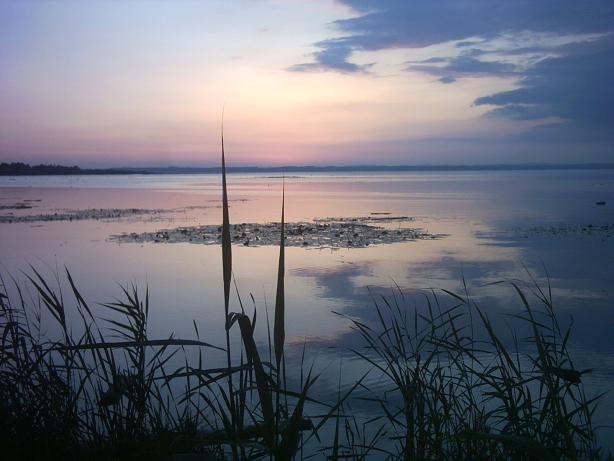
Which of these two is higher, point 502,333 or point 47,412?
point 47,412

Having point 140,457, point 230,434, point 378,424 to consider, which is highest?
point 230,434

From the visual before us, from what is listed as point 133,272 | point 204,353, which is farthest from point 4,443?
point 133,272

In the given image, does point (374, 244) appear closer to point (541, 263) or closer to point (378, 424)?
point (541, 263)

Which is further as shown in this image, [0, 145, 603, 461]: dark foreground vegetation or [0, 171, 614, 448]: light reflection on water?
[0, 171, 614, 448]: light reflection on water

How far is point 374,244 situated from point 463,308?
4865 mm

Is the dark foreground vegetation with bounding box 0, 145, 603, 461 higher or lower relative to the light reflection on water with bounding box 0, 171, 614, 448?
higher

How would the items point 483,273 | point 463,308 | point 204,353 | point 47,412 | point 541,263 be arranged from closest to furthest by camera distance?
point 47,412 < point 204,353 < point 463,308 < point 483,273 < point 541,263

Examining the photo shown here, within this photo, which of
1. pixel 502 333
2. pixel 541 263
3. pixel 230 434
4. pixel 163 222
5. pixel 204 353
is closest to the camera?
pixel 230 434

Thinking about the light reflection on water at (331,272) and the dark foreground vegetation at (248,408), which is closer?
the dark foreground vegetation at (248,408)

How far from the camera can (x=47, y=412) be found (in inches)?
104

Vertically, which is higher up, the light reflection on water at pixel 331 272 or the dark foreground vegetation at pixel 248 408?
the dark foreground vegetation at pixel 248 408

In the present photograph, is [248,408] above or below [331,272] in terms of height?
above

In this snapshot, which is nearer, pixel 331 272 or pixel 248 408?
pixel 248 408

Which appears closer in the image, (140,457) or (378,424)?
(140,457)
